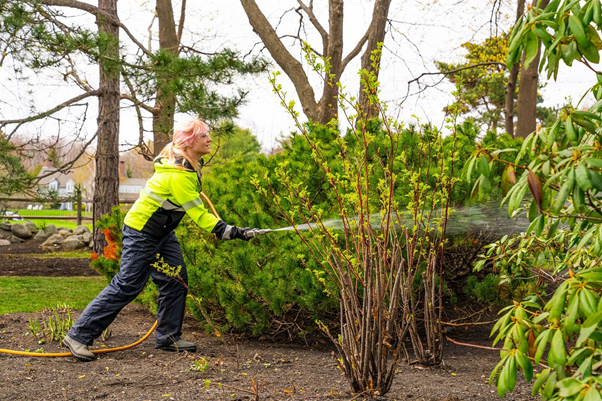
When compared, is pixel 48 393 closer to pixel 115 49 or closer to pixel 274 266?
pixel 274 266

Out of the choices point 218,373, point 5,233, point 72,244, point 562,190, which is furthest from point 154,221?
point 5,233

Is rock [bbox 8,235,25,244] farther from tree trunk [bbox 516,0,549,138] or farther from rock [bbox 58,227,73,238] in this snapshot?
tree trunk [bbox 516,0,549,138]

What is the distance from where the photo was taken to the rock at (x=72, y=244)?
1405cm

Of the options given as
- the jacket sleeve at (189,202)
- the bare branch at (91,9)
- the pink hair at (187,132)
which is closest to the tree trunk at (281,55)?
the bare branch at (91,9)

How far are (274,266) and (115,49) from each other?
4.63 meters

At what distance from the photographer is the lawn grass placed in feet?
20.6

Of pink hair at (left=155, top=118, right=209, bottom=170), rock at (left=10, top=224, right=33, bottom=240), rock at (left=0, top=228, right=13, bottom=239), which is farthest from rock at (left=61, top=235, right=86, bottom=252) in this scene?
pink hair at (left=155, top=118, right=209, bottom=170)

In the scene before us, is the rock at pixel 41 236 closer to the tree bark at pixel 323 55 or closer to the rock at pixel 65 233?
the rock at pixel 65 233

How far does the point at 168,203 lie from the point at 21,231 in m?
13.8

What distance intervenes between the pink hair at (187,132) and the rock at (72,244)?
11.1m

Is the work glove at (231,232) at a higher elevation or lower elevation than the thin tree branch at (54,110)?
lower

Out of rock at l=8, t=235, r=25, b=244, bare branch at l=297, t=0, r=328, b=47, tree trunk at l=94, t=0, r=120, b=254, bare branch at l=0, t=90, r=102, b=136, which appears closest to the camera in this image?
bare branch at l=0, t=90, r=102, b=136

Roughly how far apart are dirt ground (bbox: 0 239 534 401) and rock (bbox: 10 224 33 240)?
1214 centimetres

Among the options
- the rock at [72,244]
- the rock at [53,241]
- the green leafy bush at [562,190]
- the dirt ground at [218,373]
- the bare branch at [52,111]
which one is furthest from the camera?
the rock at [53,241]
